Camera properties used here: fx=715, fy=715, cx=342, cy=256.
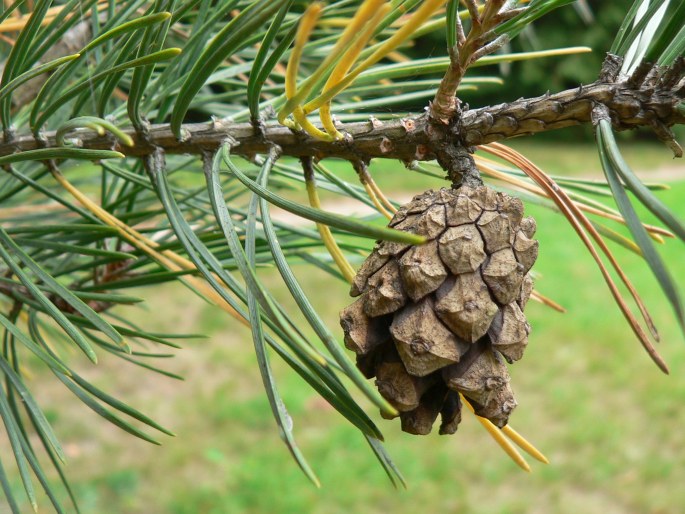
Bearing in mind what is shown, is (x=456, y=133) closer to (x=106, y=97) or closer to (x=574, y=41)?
(x=106, y=97)

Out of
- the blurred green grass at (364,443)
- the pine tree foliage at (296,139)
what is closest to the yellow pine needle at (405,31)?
the pine tree foliage at (296,139)

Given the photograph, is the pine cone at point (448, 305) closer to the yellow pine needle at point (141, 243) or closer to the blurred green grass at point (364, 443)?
the yellow pine needle at point (141, 243)

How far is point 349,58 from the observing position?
0.22m

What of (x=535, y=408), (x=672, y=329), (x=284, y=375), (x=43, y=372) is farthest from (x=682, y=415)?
(x=43, y=372)

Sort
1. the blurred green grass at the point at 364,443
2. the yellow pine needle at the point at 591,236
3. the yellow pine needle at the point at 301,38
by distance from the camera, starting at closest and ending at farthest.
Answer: the yellow pine needle at the point at 301,38 < the yellow pine needle at the point at 591,236 < the blurred green grass at the point at 364,443

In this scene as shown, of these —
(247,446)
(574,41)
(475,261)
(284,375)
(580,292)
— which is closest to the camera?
(475,261)

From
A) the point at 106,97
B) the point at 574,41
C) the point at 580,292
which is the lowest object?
the point at 106,97

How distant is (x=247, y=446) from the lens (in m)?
1.68

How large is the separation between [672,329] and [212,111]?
208 cm

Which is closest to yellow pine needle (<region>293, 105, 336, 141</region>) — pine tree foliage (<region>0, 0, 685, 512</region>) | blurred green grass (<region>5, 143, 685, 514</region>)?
pine tree foliage (<region>0, 0, 685, 512</region>)

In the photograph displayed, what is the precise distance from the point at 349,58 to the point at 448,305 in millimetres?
87

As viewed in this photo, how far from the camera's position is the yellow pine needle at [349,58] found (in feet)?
0.61

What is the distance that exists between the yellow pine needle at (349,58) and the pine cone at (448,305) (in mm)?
45

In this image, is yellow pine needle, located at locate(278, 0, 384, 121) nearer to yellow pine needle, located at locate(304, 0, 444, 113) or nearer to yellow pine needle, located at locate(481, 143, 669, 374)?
yellow pine needle, located at locate(304, 0, 444, 113)
